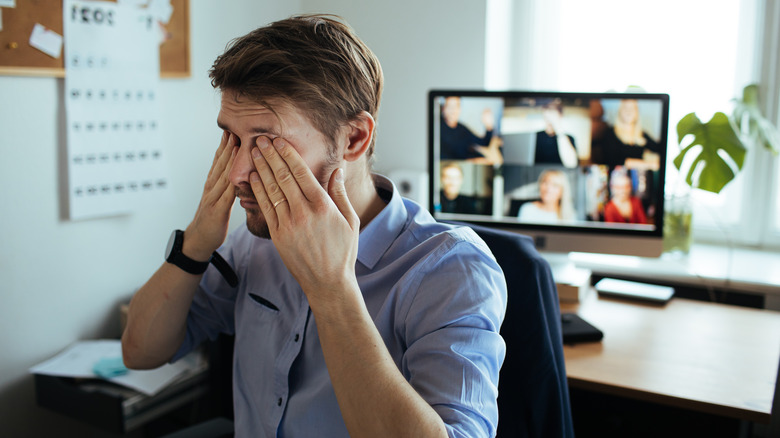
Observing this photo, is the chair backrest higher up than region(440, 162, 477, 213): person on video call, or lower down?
lower down

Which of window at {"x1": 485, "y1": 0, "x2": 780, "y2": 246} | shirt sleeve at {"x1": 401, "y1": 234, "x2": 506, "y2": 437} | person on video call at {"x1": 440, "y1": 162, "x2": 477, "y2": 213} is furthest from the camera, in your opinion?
window at {"x1": 485, "y1": 0, "x2": 780, "y2": 246}

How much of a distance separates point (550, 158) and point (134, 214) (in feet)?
3.87

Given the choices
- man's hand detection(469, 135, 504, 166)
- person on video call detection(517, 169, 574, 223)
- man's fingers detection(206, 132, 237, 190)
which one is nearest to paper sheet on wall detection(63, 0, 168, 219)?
man's fingers detection(206, 132, 237, 190)

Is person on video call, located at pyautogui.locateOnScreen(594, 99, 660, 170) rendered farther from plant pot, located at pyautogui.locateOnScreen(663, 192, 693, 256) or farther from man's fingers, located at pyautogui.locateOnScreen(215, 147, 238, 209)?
man's fingers, located at pyautogui.locateOnScreen(215, 147, 238, 209)

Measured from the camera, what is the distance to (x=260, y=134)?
1011 mm

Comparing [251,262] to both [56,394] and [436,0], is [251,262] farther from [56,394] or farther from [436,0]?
[436,0]

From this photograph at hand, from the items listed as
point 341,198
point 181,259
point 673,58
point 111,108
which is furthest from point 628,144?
point 111,108

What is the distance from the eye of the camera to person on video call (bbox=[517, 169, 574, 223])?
6.02 ft

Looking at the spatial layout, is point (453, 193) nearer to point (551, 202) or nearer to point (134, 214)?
point (551, 202)

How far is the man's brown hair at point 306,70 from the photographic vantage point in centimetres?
101

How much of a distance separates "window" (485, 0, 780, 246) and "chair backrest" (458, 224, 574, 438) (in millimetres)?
1196

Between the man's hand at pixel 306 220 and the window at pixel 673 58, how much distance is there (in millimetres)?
1515

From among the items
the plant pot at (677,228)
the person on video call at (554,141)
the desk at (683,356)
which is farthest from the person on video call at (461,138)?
the plant pot at (677,228)

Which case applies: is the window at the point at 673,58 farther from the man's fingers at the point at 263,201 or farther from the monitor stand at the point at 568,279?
the man's fingers at the point at 263,201
